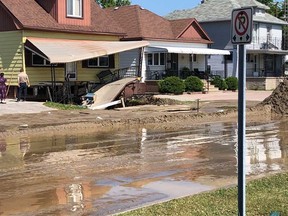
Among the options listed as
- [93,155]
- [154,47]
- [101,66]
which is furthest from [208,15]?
[93,155]

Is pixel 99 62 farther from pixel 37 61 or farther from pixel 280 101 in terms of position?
pixel 280 101

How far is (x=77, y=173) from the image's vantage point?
10.7 meters

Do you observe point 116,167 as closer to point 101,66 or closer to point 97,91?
point 97,91

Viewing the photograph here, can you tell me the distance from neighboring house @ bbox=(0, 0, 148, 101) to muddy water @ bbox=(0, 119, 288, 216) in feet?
37.6

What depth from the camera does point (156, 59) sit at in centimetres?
4112

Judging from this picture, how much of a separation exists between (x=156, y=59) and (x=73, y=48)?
1331 centimetres

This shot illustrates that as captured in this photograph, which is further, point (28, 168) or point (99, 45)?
point (99, 45)

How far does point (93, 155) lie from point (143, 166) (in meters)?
1.99

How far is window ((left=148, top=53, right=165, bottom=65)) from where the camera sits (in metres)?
40.7

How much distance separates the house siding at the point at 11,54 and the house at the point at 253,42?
73.9 feet

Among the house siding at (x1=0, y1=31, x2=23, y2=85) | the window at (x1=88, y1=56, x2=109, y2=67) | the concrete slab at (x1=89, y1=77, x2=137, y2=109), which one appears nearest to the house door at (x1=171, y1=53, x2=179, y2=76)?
the window at (x1=88, y1=56, x2=109, y2=67)

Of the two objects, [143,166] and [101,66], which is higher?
[101,66]

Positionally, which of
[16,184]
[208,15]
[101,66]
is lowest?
[16,184]

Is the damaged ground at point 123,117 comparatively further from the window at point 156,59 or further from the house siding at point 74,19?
the window at point 156,59
